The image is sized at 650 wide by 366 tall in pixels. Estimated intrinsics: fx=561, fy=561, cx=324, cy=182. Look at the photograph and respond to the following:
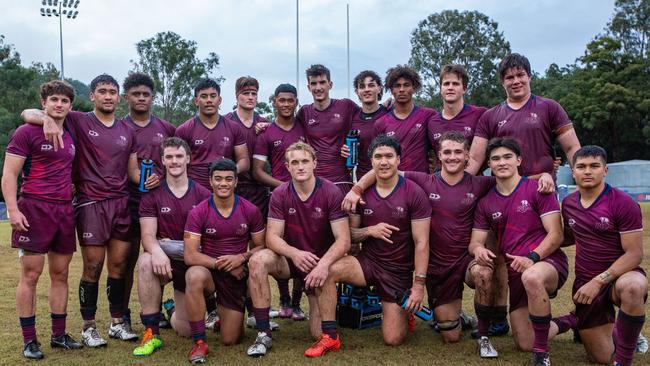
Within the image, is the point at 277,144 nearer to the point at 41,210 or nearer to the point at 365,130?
the point at 365,130

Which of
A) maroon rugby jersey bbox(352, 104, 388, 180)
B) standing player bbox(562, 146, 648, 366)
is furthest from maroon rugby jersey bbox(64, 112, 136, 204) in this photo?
standing player bbox(562, 146, 648, 366)

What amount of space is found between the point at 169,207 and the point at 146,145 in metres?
0.89

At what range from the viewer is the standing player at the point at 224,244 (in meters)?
5.09

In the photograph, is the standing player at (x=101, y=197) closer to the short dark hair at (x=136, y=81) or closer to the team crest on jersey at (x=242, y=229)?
the short dark hair at (x=136, y=81)

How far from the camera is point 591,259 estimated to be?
4.57 m

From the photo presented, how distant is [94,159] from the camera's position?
550cm

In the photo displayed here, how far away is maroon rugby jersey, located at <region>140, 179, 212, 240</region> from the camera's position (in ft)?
17.8

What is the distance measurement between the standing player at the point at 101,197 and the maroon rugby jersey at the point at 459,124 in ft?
9.65

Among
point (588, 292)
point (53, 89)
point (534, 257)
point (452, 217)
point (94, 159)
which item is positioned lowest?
point (588, 292)

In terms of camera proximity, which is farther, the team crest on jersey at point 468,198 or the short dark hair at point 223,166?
the team crest on jersey at point 468,198

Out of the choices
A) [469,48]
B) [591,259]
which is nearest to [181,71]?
[469,48]

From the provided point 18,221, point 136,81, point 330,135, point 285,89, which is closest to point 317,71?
point 285,89

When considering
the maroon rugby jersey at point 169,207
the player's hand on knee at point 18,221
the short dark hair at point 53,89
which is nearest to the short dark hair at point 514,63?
the maroon rugby jersey at point 169,207

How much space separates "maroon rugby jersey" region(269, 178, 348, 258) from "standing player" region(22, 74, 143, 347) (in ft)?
4.18
